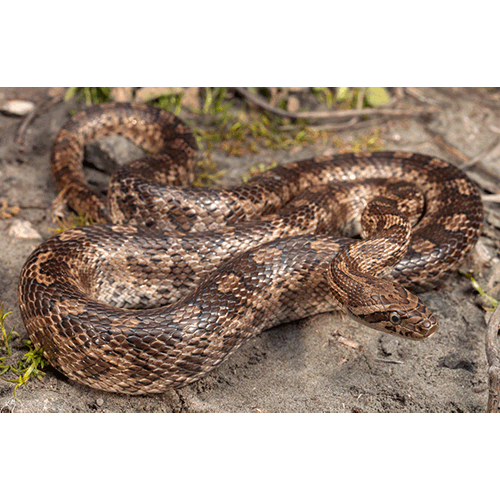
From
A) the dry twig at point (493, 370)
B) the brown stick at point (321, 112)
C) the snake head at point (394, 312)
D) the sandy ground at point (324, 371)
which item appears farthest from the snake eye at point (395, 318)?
the brown stick at point (321, 112)

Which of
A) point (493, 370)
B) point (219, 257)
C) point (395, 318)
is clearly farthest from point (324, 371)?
point (219, 257)

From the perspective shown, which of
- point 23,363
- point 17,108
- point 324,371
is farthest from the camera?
point 17,108

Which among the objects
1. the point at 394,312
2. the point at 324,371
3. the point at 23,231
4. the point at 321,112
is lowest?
the point at 324,371

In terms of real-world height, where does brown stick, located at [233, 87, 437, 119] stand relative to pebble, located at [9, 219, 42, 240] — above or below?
above

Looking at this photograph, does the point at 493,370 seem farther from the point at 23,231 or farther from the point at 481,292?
the point at 23,231

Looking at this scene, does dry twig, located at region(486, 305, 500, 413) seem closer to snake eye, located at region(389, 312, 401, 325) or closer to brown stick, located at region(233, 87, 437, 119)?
snake eye, located at region(389, 312, 401, 325)

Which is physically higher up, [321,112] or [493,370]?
[321,112]

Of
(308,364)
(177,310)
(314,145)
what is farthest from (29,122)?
(308,364)

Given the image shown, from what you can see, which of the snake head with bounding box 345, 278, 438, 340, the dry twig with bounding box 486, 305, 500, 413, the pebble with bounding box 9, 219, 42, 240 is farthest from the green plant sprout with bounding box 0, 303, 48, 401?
the dry twig with bounding box 486, 305, 500, 413
